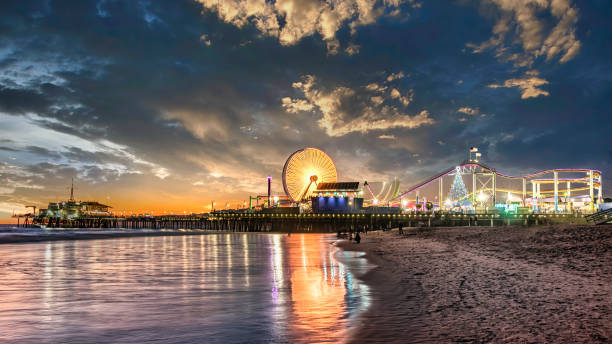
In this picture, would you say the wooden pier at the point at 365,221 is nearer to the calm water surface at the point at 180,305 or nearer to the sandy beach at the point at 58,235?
the sandy beach at the point at 58,235

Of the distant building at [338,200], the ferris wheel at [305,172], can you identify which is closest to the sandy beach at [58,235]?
the distant building at [338,200]

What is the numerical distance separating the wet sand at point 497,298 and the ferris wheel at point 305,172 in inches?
4272

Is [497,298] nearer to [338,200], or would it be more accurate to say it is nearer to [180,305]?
[180,305]

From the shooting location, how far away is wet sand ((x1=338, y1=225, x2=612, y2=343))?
929cm

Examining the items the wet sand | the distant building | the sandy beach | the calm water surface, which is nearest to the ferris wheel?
the distant building

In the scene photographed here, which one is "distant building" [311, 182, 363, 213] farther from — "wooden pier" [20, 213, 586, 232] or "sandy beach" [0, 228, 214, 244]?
"sandy beach" [0, 228, 214, 244]

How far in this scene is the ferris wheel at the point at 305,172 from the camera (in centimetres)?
13338

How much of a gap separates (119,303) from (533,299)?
12362 millimetres

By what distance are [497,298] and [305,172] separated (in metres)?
122

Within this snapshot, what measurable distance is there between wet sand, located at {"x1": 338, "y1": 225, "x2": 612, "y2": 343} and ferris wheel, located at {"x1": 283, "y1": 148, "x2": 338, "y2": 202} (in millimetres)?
108514

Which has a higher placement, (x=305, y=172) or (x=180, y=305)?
(x=305, y=172)

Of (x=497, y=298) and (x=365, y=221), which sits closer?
(x=497, y=298)

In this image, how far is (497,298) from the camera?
Result: 13195mm

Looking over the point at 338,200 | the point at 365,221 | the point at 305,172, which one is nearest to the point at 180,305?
the point at 365,221
